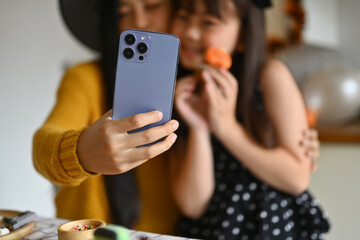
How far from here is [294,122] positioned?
838 millimetres

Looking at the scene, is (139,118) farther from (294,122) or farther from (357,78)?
(357,78)

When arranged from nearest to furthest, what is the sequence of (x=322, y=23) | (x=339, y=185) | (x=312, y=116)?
(x=339, y=185), (x=312, y=116), (x=322, y=23)

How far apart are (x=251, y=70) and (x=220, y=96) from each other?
5.3 inches

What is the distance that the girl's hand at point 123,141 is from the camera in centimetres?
42

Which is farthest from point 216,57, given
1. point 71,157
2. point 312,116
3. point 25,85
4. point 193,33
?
point 25,85

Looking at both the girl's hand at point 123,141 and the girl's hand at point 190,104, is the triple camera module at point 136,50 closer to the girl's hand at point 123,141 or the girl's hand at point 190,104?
the girl's hand at point 123,141

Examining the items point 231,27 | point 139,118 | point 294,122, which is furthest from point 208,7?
point 139,118

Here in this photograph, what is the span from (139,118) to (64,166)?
0.54 feet

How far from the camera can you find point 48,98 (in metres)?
1.82

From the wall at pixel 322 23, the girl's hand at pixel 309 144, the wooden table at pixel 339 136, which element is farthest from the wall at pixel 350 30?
the girl's hand at pixel 309 144

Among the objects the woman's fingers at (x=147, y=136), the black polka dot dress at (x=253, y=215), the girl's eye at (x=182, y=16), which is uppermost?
the girl's eye at (x=182, y=16)

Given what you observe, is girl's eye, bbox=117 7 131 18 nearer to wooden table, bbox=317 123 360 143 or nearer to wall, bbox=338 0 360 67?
wooden table, bbox=317 123 360 143

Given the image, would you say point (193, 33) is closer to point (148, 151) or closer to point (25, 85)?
point (148, 151)

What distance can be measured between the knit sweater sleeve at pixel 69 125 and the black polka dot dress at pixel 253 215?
36 cm
